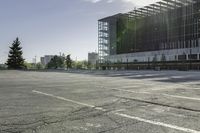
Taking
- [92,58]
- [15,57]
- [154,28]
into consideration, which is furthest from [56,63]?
[92,58]

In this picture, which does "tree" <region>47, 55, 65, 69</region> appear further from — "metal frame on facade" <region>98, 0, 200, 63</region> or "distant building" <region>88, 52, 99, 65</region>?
"metal frame on facade" <region>98, 0, 200, 63</region>

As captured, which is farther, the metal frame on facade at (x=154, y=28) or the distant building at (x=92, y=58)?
the distant building at (x=92, y=58)

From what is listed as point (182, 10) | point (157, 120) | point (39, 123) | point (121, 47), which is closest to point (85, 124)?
point (39, 123)

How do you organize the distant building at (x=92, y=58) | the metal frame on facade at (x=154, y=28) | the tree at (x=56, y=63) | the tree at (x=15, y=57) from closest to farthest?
the metal frame on facade at (x=154, y=28), the tree at (x=15, y=57), the tree at (x=56, y=63), the distant building at (x=92, y=58)

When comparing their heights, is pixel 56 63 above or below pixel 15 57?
below

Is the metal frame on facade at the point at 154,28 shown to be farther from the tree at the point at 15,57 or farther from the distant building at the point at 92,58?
the distant building at the point at 92,58

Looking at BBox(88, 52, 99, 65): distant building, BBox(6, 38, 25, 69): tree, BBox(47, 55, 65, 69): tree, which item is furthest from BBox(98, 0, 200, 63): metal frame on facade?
BBox(88, 52, 99, 65): distant building

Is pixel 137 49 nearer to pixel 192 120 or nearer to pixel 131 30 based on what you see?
pixel 131 30

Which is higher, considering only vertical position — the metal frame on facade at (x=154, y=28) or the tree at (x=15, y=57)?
the metal frame on facade at (x=154, y=28)

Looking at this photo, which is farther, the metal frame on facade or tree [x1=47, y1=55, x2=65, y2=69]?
tree [x1=47, y1=55, x2=65, y2=69]

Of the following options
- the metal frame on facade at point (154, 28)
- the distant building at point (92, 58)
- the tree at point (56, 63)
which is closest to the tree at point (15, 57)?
the tree at point (56, 63)

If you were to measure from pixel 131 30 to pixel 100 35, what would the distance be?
1230 centimetres

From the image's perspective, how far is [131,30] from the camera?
93062 mm

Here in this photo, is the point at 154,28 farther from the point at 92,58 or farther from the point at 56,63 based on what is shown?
the point at 92,58
